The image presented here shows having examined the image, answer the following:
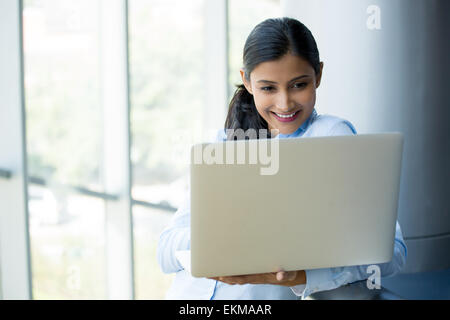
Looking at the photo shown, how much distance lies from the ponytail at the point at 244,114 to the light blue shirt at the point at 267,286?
0.08 meters

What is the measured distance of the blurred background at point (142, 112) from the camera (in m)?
1.65

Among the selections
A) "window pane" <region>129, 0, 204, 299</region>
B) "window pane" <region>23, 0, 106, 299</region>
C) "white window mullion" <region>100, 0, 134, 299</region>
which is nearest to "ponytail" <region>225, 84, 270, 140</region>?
"window pane" <region>23, 0, 106, 299</region>

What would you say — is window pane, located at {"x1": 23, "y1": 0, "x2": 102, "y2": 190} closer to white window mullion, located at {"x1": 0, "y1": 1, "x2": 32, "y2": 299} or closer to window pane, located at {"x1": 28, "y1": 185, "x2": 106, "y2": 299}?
window pane, located at {"x1": 28, "y1": 185, "x2": 106, "y2": 299}

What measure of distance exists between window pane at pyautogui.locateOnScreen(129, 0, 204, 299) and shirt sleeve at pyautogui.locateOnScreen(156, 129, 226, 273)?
2048 millimetres

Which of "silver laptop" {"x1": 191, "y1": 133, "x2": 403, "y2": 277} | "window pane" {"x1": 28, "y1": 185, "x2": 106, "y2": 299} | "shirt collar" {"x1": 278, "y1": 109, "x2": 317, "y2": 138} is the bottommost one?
"window pane" {"x1": 28, "y1": 185, "x2": 106, "y2": 299}

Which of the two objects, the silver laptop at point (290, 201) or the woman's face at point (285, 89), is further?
the woman's face at point (285, 89)

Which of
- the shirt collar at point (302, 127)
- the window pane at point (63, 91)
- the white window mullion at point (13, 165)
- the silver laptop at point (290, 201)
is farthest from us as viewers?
the window pane at point (63, 91)

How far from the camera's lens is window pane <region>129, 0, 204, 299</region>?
346 cm

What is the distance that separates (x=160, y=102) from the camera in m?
3.67

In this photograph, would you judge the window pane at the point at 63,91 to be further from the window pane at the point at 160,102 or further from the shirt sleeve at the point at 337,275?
the shirt sleeve at the point at 337,275

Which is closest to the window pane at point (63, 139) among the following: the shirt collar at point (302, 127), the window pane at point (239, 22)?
the window pane at point (239, 22)

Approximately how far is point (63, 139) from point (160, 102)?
32.8 inches

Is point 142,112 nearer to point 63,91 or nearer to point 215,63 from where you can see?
point 63,91
